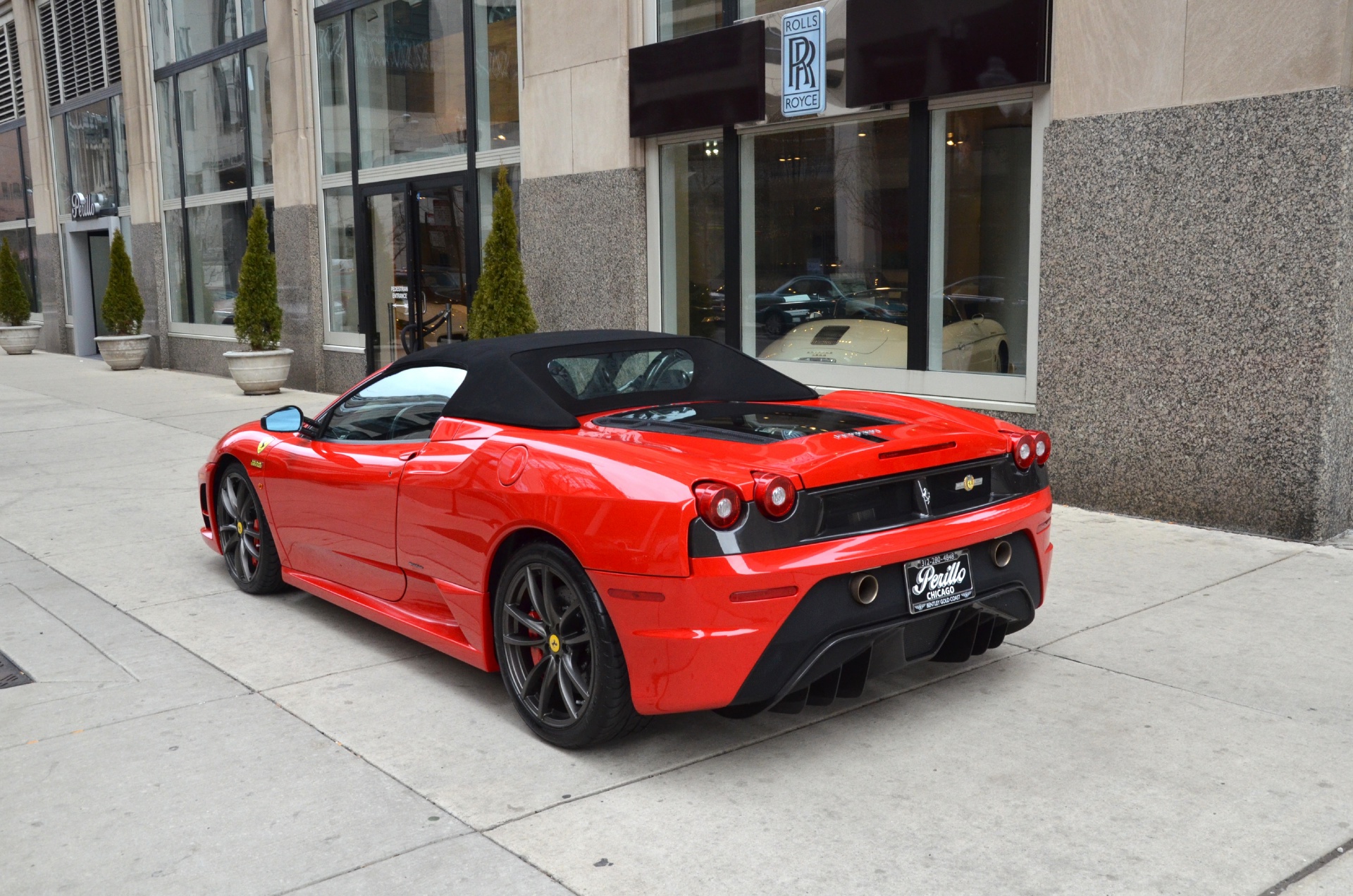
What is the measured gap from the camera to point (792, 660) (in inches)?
143

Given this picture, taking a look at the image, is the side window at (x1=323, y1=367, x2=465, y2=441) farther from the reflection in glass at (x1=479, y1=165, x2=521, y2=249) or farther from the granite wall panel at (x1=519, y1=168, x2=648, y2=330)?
the reflection in glass at (x1=479, y1=165, x2=521, y2=249)

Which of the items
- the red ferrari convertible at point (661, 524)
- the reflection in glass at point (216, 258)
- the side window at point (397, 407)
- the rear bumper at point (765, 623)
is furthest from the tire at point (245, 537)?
the reflection in glass at point (216, 258)

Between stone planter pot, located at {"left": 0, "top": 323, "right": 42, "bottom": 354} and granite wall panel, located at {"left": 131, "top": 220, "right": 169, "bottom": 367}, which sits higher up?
granite wall panel, located at {"left": 131, "top": 220, "right": 169, "bottom": 367}

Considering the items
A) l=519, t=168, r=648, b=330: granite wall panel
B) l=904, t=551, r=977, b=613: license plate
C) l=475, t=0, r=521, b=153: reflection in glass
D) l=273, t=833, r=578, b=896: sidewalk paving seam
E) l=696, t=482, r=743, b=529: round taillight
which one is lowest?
l=273, t=833, r=578, b=896: sidewalk paving seam

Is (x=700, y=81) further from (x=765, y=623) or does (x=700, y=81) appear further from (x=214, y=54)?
(x=214, y=54)

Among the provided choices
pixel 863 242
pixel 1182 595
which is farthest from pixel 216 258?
pixel 1182 595

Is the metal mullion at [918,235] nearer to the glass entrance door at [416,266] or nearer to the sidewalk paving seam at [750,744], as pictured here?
→ the sidewalk paving seam at [750,744]

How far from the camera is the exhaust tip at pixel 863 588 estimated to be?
3.71m

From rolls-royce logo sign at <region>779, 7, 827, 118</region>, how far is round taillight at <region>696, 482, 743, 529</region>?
251 inches

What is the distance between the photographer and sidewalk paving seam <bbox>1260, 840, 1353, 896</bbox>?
3.03 m

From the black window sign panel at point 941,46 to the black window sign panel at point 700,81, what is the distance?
38.4 inches

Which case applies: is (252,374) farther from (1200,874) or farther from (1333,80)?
(1200,874)

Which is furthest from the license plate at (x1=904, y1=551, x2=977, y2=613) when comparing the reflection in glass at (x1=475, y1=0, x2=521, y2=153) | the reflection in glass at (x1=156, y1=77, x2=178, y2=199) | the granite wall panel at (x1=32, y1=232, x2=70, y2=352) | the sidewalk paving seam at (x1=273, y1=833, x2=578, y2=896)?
the granite wall panel at (x1=32, y1=232, x2=70, y2=352)

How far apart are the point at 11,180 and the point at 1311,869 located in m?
30.0
